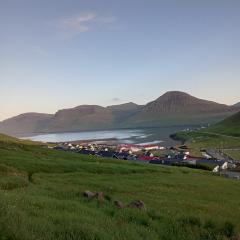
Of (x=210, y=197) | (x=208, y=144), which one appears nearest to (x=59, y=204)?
(x=210, y=197)

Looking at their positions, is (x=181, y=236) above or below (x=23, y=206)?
below

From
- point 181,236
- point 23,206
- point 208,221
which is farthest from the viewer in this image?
point 208,221

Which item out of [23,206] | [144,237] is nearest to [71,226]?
[144,237]

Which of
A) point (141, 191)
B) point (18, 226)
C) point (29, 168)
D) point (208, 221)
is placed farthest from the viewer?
point (29, 168)

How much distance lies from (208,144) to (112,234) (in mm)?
191713

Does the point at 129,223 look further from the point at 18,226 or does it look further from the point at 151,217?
the point at 18,226

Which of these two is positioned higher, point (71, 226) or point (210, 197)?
point (71, 226)

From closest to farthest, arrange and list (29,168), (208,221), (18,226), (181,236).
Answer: (18,226) → (181,236) → (208,221) → (29,168)

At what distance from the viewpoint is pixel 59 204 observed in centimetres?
1773

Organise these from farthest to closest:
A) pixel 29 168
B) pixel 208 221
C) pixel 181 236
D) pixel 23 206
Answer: pixel 29 168 → pixel 208 221 → pixel 23 206 → pixel 181 236

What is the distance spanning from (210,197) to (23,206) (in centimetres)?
2122

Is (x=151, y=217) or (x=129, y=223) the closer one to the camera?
(x=129, y=223)

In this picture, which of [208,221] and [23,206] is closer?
[23,206]

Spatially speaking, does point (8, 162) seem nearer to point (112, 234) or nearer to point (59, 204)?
point (59, 204)
